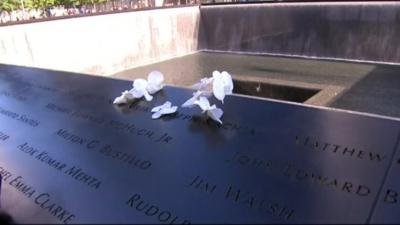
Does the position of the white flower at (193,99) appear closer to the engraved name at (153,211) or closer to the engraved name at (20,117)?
the engraved name at (153,211)

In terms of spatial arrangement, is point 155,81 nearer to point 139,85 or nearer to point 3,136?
point 139,85

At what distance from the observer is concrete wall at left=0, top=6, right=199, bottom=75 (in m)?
8.70

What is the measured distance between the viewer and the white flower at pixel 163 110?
209 cm

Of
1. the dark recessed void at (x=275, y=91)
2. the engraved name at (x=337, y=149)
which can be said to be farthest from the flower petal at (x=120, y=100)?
the dark recessed void at (x=275, y=91)

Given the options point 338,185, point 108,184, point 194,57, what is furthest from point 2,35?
point 338,185

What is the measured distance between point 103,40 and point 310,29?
5663mm

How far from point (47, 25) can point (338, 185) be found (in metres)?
8.96

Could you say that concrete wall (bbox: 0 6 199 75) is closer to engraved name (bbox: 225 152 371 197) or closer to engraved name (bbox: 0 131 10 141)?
engraved name (bbox: 0 131 10 141)

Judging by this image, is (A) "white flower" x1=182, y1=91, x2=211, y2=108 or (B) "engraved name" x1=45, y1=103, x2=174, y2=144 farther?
(A) "white flower" x1=182, y1=91, x2=211, y2=108

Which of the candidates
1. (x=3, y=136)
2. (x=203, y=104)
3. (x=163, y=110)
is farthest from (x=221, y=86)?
(x=3, y=136)

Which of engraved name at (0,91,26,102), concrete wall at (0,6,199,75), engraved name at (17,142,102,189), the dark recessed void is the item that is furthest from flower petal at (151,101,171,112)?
concrete wall at (0,6,199,75)

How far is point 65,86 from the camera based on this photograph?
2861 millimetres

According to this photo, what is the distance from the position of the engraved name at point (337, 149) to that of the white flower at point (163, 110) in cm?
69

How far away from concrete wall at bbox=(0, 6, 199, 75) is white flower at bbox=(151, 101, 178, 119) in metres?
6.94
